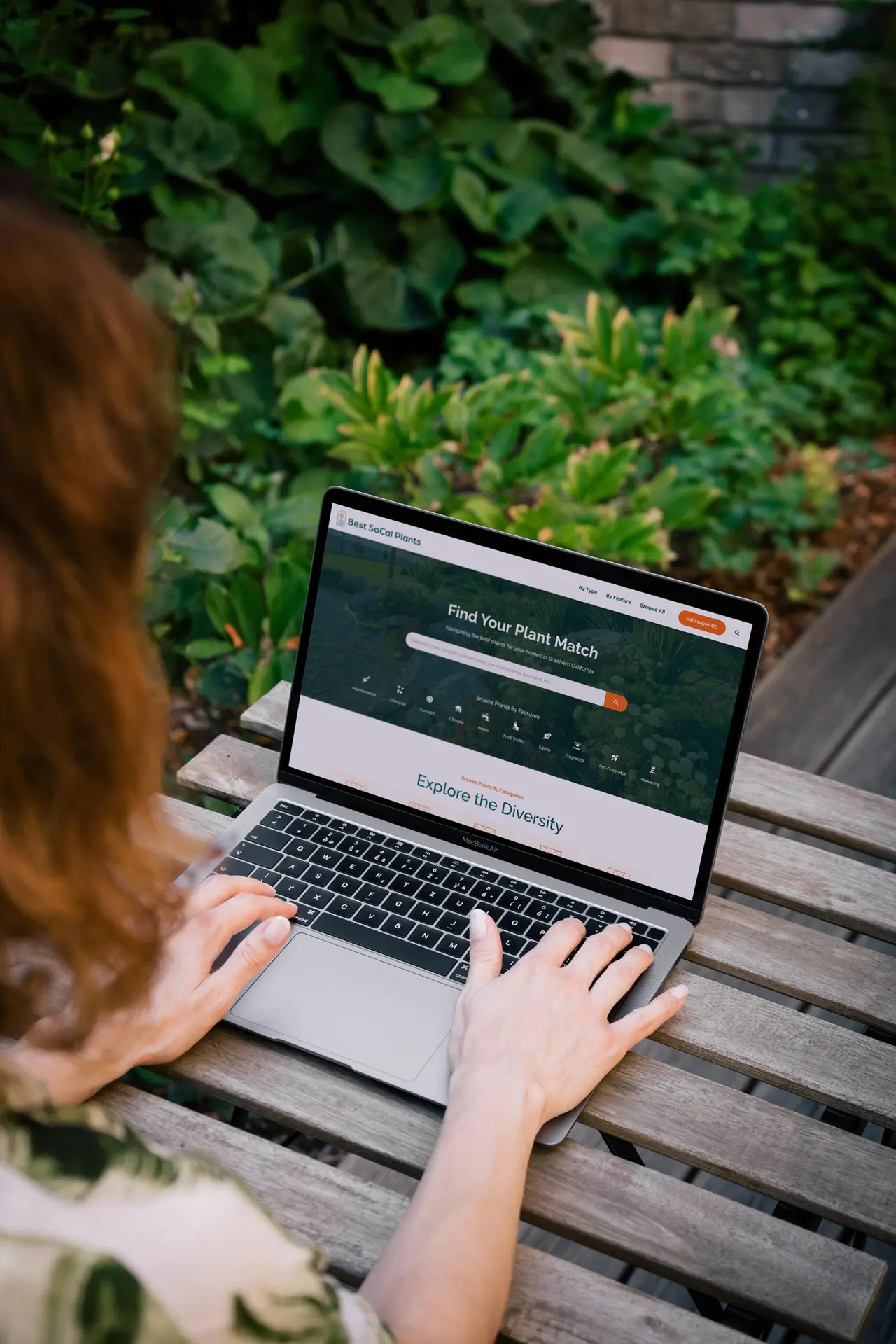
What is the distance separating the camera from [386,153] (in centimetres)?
320

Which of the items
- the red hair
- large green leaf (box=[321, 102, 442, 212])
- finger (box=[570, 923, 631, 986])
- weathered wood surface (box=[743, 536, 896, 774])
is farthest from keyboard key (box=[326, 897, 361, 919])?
large green leaf (box=[321, 102, 442, 212])

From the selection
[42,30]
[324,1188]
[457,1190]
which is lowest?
[324,1188]

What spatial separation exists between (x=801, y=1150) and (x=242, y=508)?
1.71 meters

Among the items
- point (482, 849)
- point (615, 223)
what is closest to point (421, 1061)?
point (482, 849)

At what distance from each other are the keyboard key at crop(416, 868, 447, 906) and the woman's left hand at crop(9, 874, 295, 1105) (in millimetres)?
133

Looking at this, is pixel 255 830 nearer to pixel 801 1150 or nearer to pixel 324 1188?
pixel 324 1188

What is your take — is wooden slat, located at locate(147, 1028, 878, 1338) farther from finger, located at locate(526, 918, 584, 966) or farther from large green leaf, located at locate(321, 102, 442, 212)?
large green leaf, located at locate(321, 102, 442, 212)

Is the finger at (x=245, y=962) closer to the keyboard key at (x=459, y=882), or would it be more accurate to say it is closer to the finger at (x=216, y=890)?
the finger at (x=216, y=890)

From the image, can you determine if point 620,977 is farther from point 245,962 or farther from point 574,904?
point 245,962

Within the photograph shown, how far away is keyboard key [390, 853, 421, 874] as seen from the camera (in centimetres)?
122

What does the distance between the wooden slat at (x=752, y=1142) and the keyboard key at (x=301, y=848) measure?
1.26ft

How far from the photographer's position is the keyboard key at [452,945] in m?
1.13

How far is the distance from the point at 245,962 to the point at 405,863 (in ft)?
0.73

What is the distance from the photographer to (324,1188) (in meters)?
0.96
